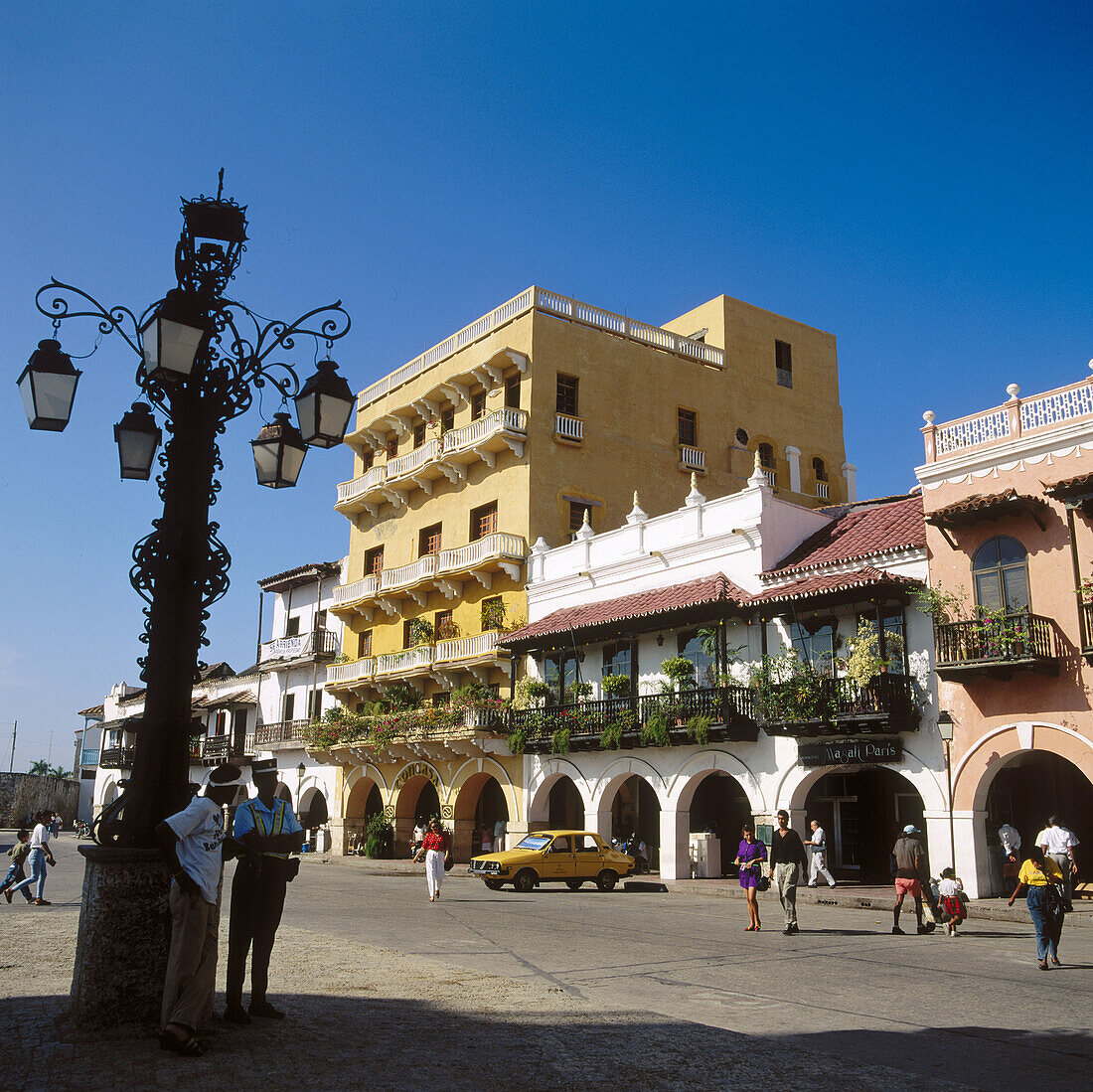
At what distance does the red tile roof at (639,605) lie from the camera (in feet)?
89.8

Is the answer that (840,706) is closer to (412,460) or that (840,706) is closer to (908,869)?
(908,869)

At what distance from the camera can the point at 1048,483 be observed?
21.4 m

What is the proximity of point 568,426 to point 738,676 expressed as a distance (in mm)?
12625

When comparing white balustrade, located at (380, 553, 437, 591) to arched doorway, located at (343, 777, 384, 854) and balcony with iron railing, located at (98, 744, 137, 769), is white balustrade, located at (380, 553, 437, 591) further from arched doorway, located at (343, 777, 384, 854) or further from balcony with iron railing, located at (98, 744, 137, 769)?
balcony with iron railing, located at (98, 744, 137, 769)

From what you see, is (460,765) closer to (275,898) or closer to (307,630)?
(307,630)

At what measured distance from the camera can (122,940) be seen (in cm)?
669

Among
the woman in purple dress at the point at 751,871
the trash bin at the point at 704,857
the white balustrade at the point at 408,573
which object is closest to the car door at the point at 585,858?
the trash bin at the point at 704,857

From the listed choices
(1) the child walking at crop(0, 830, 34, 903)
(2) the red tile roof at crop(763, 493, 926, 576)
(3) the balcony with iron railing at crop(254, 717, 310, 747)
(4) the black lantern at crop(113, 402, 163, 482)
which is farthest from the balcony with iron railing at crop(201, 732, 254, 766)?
(4) the black lantern at crop(113, 402, 163, 482)

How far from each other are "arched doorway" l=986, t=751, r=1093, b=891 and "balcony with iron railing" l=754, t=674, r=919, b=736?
3.22m

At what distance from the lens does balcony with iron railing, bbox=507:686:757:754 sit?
86.7 feet

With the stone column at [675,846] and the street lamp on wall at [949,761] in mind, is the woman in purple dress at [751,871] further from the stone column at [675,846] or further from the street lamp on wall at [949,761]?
the stone column at [675,846]

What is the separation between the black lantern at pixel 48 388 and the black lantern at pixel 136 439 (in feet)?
1.77

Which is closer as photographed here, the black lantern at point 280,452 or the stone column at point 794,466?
the black lantern at point 280,452

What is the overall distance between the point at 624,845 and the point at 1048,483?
55.6ft
